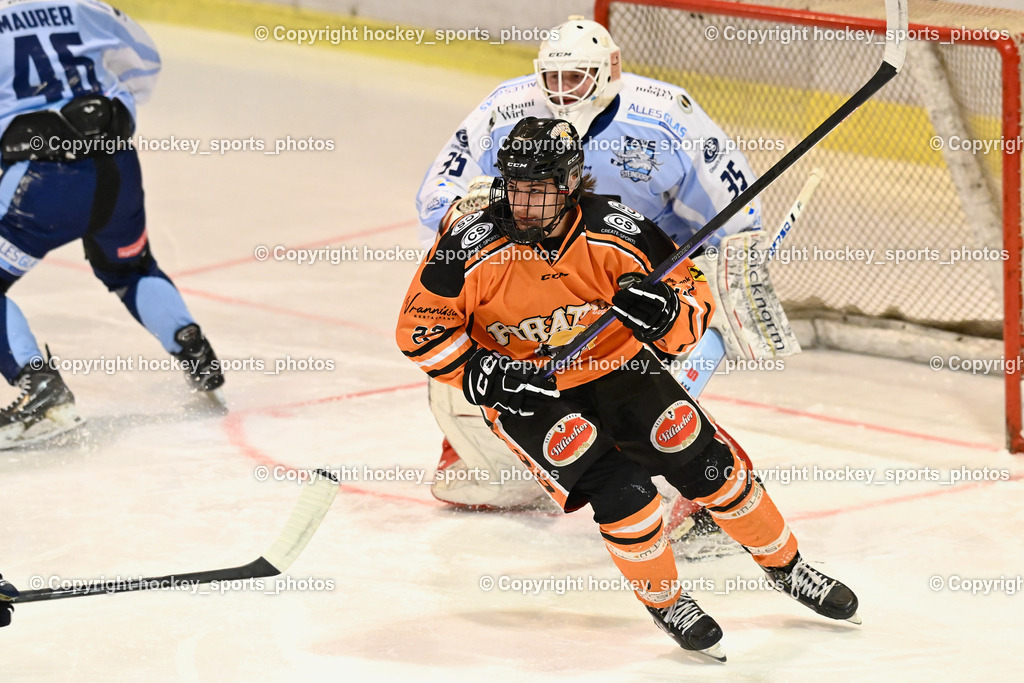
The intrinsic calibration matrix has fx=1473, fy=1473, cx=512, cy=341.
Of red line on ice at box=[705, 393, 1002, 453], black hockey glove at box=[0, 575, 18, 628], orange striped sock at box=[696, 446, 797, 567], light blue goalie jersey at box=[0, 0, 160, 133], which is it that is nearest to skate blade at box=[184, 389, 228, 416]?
light blue goalie jersey at box=[0, 0, 160, 133]

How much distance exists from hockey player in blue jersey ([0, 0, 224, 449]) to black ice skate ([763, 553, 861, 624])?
2413mm

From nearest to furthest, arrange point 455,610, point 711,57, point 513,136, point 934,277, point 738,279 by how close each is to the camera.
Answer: point 513,136
point 455,610
point 738,279
point 934,277
point 711,57

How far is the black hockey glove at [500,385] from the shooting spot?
3.05 meters

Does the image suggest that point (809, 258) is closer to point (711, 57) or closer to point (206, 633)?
point (711, 57)

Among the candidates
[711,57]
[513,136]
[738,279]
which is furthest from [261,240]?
[513,136]

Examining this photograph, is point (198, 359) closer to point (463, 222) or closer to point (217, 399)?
point (217, 399)

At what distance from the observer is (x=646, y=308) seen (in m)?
2.99

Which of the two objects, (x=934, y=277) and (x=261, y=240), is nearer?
(x=934, y=277)

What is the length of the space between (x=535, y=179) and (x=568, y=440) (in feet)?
1.81

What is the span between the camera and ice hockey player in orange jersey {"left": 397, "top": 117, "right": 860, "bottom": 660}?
3029mm

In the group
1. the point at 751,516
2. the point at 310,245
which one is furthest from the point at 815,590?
the point at 310,245

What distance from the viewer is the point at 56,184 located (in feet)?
15.0

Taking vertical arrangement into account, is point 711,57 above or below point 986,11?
below

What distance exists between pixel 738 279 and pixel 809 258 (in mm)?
1960
